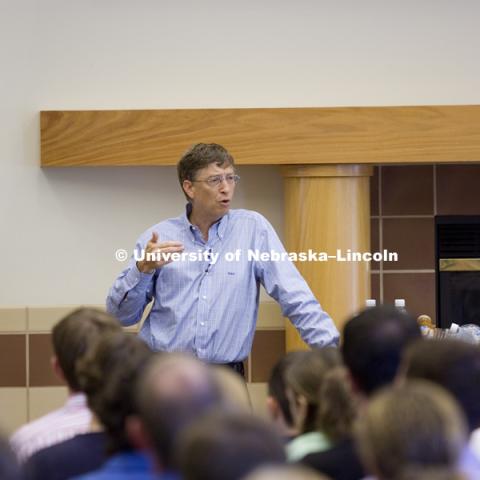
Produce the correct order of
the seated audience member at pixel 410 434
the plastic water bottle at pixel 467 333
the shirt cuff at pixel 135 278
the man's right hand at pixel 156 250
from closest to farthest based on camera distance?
the seated audience member at pixel 410 434, the man's right hand at pixel 156 250, the shirt cuff at pixel 135 278, the plastic water bottle at pixel 467 333

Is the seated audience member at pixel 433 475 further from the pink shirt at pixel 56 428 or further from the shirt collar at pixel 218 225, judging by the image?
the shirt collar at pixel 218 225

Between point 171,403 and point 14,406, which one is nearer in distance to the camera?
point 171,403

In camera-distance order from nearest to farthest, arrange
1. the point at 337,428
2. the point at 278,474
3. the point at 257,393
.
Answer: the point at 278,474
the point at 337,428
the point at 257,393

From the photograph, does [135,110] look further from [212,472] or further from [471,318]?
[212,472]

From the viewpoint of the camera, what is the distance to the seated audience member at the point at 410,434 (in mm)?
1374

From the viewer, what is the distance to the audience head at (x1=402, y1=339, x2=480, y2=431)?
1825 mm

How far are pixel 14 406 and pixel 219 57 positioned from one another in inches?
64.8

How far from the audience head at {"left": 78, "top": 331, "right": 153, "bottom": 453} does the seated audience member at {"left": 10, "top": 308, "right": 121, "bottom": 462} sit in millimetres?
154

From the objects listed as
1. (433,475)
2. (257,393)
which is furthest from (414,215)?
(433,475)

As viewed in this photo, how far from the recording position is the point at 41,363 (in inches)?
182

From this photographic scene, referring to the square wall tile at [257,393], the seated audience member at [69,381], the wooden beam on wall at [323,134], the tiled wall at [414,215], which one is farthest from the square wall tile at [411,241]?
the seated audience member at [69,381]

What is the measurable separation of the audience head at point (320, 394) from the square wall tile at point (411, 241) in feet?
7.62

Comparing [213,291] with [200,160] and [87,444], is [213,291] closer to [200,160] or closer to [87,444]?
[200,160]

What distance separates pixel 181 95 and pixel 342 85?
0.64m
